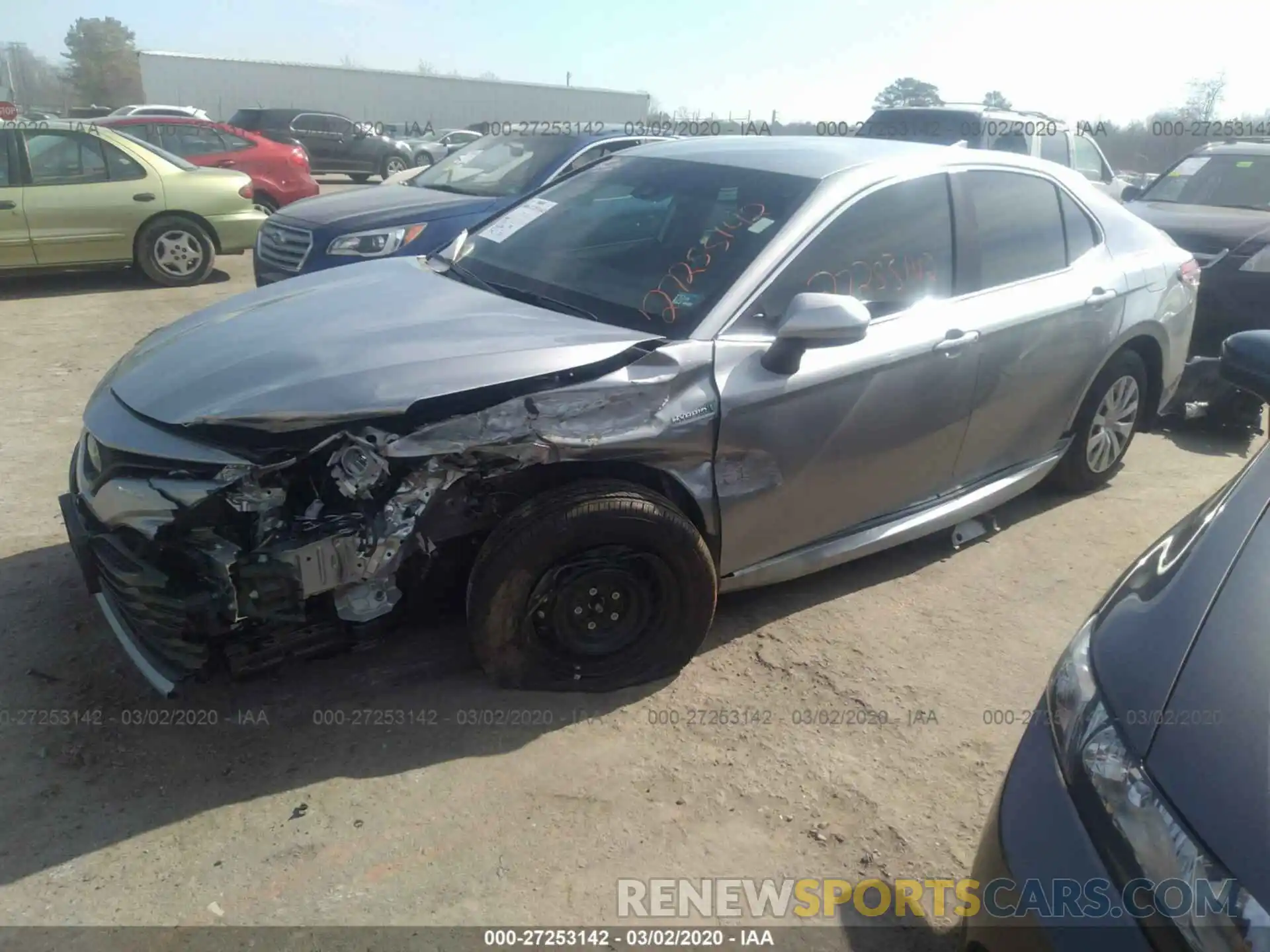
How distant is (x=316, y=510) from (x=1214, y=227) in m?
7.35

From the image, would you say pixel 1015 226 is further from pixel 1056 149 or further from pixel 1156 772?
pixel 1056 149

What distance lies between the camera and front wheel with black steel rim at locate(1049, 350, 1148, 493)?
4.45m

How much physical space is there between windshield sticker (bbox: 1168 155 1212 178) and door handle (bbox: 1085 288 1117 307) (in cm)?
570

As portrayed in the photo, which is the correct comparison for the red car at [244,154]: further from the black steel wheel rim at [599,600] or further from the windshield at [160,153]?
the black steel wheel rim at [599,600]

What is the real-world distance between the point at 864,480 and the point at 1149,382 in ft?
7.52

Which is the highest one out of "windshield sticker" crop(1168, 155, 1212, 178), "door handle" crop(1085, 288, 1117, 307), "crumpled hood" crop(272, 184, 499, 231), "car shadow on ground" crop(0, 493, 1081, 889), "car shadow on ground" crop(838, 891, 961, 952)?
"windshield sticker" crop(1168, 155, 1212, 178)

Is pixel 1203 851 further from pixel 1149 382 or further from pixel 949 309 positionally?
pixel 1149 382

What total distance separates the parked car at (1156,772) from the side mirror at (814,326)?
3.80 feet

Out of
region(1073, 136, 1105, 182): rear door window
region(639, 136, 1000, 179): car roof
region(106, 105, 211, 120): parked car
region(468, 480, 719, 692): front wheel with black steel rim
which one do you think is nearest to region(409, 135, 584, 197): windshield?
region(639, 136, 1000, 179): car roof

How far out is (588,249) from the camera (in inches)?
142

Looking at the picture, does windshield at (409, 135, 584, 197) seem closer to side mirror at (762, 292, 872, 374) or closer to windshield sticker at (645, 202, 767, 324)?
windshield sticker at (645, 202, 767, 324)

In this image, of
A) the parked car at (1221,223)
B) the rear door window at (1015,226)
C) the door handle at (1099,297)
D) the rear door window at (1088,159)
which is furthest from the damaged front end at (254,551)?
the rear door window at (1088,159)

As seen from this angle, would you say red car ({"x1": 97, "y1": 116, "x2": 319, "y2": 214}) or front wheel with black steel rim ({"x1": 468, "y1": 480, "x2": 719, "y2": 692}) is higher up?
red car ({"x1": 97, "y1": 116, "x2": 319, "y2": 214})

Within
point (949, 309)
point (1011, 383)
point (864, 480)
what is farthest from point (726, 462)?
point (1011, 383)
